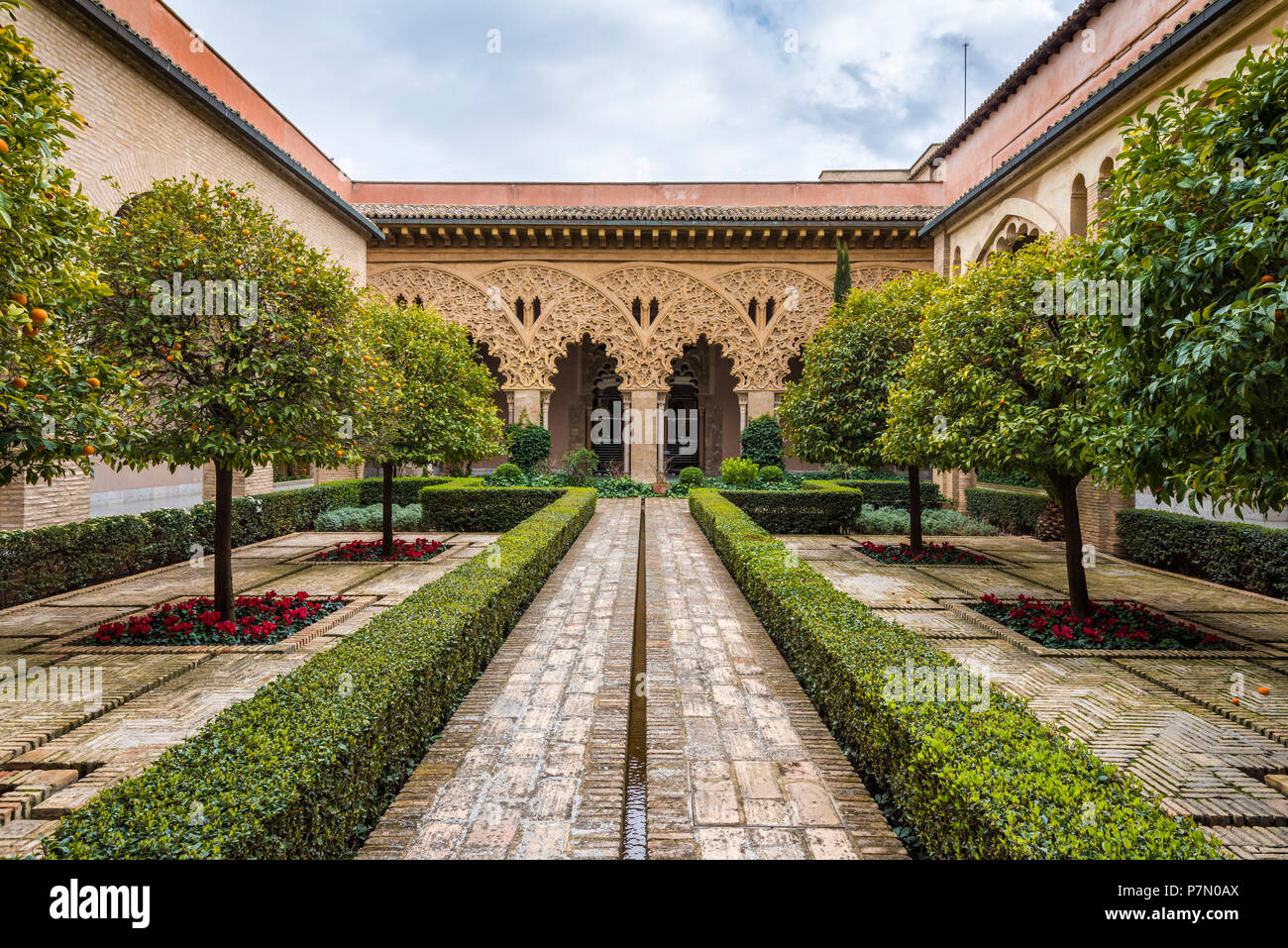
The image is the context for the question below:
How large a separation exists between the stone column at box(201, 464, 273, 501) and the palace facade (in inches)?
3.9

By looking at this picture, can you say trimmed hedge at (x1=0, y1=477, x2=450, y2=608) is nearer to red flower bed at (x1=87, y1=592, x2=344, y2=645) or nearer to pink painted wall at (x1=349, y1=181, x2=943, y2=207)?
red flower bed at (x1=87, y1=592, x2=344, y2=645)

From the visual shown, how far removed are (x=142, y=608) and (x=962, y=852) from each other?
290 inches

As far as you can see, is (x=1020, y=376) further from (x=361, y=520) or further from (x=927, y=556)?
(x=361, y=520)

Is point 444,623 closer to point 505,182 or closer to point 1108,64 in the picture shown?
point 1108,64

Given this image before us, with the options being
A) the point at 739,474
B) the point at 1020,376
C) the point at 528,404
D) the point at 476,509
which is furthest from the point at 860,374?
the point at 528,404

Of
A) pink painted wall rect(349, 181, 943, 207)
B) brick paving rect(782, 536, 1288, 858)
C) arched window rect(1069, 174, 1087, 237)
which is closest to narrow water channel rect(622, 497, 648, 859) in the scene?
A: brick paving rect(782, 536, 1288, 858)

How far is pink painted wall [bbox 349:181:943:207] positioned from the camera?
18984 millimetres

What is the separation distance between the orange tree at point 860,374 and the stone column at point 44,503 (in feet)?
31.2

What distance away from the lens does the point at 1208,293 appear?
3143 mm

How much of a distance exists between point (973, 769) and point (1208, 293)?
2.58 m

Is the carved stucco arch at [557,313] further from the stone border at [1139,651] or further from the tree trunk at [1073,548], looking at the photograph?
the stone border at [1139,651]

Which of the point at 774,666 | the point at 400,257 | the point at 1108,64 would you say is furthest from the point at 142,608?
the point at 1108,64

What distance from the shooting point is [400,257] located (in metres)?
18.0
